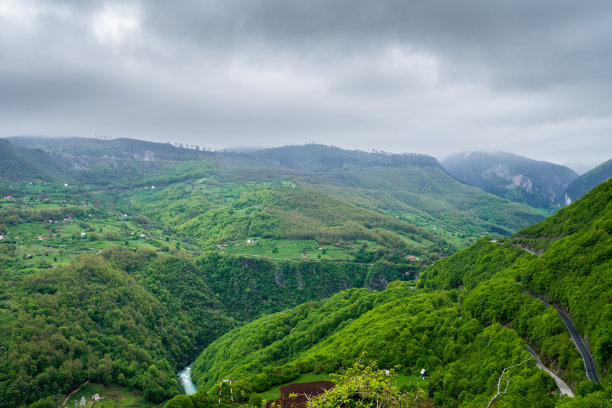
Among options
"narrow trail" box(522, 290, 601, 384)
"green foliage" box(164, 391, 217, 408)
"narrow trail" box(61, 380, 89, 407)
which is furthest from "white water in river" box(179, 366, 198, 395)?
"narrow trail" box(522, 290, 601, 384)

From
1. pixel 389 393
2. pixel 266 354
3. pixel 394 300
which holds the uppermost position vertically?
pixel 389 393

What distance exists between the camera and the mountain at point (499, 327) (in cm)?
2652

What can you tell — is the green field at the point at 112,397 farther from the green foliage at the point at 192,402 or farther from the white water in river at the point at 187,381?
the green foliage at the point at 192,402

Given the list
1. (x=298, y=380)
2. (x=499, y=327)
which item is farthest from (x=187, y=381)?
(x=499, y=327)

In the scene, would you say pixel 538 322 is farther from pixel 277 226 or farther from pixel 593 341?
pixel 277 226

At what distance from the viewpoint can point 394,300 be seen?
65.9 m

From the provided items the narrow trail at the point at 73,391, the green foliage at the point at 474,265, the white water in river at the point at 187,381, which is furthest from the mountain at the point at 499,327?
the narrow trail at the point at 73,391

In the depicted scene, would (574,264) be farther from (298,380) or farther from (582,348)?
(298,380)

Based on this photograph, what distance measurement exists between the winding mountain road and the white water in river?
79198mm

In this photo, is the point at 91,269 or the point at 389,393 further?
the point at 91,269

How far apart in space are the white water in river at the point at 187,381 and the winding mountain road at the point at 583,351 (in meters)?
79.2

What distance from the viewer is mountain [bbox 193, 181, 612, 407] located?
2652 centimetres

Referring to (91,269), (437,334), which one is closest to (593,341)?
(437,334)

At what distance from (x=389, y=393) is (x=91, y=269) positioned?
111336mm
